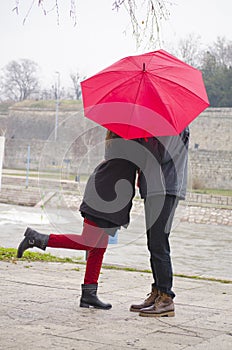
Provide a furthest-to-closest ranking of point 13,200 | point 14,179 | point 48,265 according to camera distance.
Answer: point 14,179, point 13,200, point 48,265

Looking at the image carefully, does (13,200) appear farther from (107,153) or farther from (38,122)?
(38,122)

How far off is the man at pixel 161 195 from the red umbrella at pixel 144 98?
142 mm

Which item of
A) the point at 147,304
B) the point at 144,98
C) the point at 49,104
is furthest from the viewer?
the point at 49,104

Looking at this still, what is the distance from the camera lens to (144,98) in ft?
15.4

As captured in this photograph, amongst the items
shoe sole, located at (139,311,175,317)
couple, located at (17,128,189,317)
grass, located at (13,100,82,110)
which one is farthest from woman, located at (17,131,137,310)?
grass, located at (13,100,82,110)

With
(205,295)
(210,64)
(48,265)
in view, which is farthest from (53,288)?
(210,64)

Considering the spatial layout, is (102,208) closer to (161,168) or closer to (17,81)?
(161,168)

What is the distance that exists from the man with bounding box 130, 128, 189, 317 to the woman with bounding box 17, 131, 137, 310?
0.13 meters

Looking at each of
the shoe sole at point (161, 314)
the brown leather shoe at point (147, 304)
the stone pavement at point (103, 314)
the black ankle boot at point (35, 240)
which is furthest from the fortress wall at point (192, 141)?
the shoe sole at point (161, 314)

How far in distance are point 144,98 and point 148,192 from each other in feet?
2.01

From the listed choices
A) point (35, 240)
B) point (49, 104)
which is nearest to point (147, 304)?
point (35, 240)

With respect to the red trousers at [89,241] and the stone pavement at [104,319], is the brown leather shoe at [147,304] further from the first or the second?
the red trousers at [89,241]

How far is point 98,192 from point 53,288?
1406 mm

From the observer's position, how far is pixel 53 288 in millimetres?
5898
